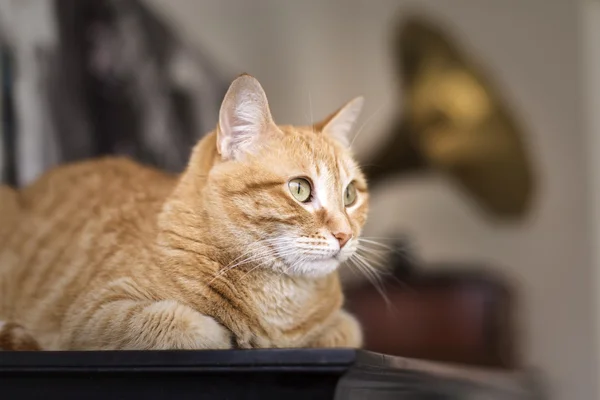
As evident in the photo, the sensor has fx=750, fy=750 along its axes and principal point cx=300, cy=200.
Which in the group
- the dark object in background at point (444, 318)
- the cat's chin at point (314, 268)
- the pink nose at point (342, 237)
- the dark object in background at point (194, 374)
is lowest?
the dark object in background at point (444, 318)

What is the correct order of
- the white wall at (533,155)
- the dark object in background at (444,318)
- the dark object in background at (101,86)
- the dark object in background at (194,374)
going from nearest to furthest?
the dark object in background at (194,374), the dark object in background at (101,86), the dark object in background at (444,318), the white wall at (533,155)

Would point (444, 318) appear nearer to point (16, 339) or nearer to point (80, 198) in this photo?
point (80, 198)

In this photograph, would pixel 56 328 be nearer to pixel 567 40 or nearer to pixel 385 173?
pixel 385 173

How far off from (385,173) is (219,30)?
0.75m

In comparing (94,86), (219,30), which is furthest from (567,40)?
(94,86)

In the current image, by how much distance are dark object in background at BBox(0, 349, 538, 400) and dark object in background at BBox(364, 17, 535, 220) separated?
1621 millimetres

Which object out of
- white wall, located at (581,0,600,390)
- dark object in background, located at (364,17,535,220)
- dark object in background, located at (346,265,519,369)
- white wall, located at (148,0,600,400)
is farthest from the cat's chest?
white wall, located at (581,0,600,390)

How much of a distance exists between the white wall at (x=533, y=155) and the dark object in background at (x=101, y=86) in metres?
0.99

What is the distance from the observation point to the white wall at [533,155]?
281cm

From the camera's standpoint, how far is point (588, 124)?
2.91 metres

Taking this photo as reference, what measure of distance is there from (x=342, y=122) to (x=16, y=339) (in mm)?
469

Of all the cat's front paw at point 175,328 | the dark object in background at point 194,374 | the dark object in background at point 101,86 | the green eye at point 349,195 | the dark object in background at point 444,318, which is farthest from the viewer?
the dark object in background at point 444,318

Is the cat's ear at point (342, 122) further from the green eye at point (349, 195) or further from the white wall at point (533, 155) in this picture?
the white wall at point (533, 155)

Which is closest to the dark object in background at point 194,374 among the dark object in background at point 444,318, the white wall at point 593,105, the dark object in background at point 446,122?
the dark object in background at point 444,318
